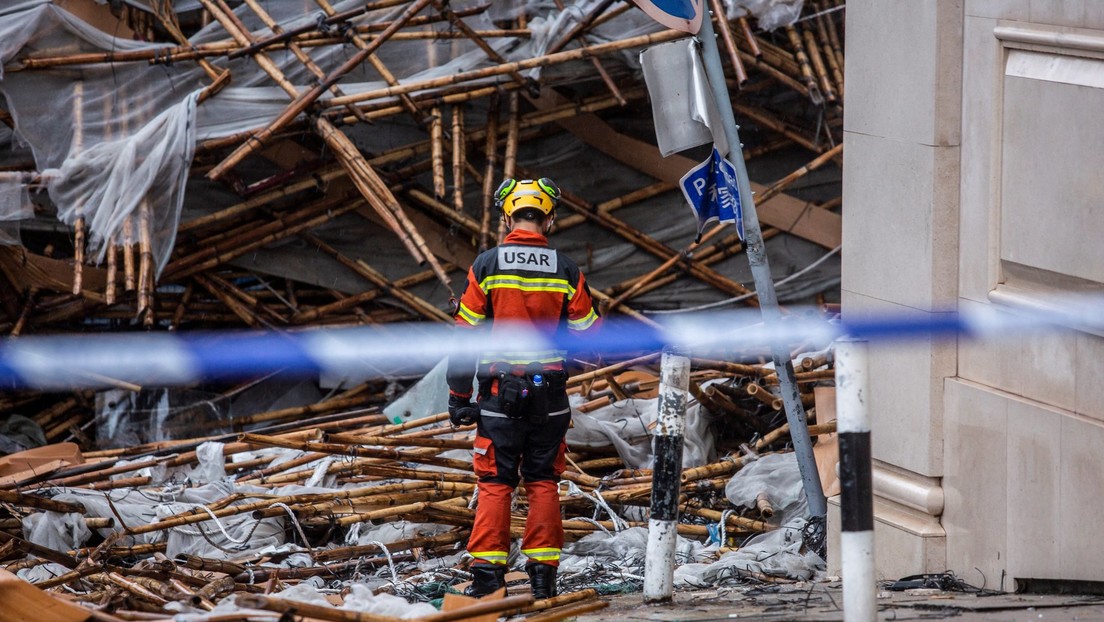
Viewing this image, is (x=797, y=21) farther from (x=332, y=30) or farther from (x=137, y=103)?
(x=137, y=103)

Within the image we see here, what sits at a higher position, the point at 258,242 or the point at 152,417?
the point at 258,242

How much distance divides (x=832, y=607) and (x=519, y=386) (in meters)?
1.61

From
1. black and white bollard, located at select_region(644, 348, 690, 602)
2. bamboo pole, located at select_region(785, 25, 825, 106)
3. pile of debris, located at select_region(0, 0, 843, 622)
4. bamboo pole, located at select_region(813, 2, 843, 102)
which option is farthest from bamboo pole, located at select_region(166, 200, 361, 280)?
black and white bollard, located at select_region(644, 348, 690, 602)

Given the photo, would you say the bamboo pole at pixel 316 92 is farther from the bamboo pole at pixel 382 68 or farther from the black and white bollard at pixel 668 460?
the black and white bollard at pixel 668 460

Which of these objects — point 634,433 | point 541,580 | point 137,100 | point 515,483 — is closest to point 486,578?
point 541,580

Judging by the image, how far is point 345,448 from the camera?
23.5 feet

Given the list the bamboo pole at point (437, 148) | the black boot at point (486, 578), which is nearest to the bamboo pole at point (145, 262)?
the bamboo pole at point (437, 148)

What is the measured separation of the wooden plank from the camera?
36.1 feet

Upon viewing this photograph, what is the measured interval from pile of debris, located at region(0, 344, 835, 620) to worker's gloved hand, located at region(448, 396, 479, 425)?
2.61 ft

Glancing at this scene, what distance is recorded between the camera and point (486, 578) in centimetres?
539

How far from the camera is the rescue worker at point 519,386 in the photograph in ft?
17.7

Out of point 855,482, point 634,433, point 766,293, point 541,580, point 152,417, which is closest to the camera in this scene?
point 855,482

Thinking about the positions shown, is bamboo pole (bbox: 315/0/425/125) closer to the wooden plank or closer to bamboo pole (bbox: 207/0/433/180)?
bamboo pole (bbox: 207/0/433/180)

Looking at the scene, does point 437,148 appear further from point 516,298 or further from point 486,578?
point 486,578
